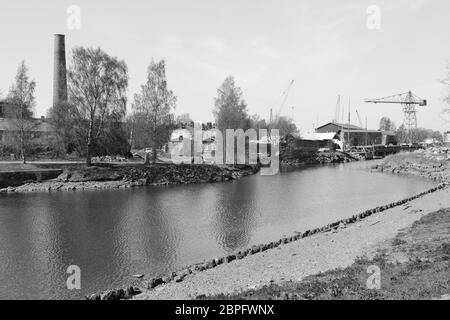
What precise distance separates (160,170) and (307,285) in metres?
44.0

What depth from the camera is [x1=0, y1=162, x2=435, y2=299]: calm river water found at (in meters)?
20.0

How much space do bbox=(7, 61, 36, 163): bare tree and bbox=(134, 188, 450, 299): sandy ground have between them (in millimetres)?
43917

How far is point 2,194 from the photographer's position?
45625mm

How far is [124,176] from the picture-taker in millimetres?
53562

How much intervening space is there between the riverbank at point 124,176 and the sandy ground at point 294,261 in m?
32.1

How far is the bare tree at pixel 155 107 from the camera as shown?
204ft

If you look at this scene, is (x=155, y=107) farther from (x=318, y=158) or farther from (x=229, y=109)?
(x=318, y=158)

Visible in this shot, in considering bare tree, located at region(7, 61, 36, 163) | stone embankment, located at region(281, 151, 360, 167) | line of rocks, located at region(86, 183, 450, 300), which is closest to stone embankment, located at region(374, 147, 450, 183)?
stone embankment, located at region(281, 151, 360, 167)

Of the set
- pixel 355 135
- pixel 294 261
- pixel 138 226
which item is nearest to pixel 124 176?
pixel 138 226

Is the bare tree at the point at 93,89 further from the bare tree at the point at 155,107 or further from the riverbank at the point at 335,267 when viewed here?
the riverbank at the point at 335,267

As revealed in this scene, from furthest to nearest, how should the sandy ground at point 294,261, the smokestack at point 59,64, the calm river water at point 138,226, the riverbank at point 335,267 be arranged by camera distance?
the smokestack at point 59,64 < the calm river water at point 138,226 < the sandy ground at point 294,261 < the riverbank at point 335,267

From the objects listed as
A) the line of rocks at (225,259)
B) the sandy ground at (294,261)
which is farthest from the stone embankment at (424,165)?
the sandy ground at (294,261)

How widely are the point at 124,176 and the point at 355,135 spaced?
127 m

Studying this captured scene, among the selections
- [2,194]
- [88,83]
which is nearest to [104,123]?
[88,83]
